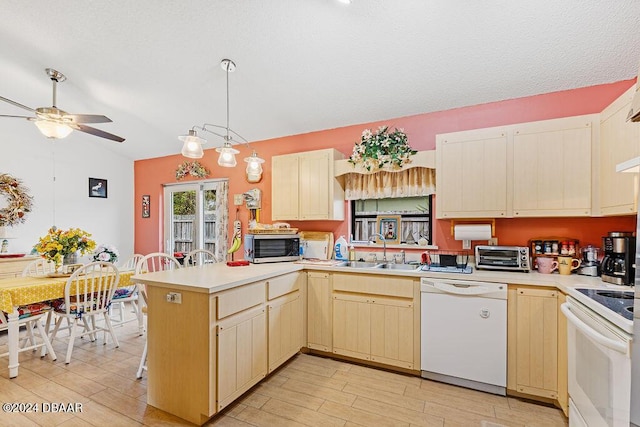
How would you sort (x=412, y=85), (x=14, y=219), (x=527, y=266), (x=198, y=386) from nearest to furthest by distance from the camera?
1. (x=198, y=386)
2. (x=527, y=266)
3. (x=412, y=85)
4. (x=14, y=219)

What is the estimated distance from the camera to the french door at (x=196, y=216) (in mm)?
4469

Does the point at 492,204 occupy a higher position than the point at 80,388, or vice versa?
the point at 492,204

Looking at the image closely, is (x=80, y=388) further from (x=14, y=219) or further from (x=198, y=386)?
(x=14, y=219)

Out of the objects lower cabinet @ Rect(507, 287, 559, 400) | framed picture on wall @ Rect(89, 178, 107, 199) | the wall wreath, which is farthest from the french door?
lower cabinet @ Rect(507, 287, 559, 400)

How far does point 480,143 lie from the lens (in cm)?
258

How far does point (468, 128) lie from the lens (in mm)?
2949

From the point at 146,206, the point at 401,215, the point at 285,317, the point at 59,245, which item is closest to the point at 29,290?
the point at 59,245

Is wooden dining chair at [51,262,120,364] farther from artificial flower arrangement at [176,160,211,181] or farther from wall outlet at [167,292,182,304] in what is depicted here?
artificial flower arrangement at [176,160,211,181]

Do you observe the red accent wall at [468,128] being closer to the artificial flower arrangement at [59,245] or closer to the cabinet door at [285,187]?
the cabinet door at [285,187]

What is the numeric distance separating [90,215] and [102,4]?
3.90m

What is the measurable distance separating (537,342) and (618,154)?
4.65 ft

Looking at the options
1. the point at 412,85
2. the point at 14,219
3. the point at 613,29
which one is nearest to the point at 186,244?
the point at 14,219

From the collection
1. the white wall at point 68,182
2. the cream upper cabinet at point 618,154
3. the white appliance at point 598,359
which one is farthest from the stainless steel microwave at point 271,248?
the white wall at point 68,182

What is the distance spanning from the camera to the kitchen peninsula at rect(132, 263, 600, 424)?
6.29 feet
